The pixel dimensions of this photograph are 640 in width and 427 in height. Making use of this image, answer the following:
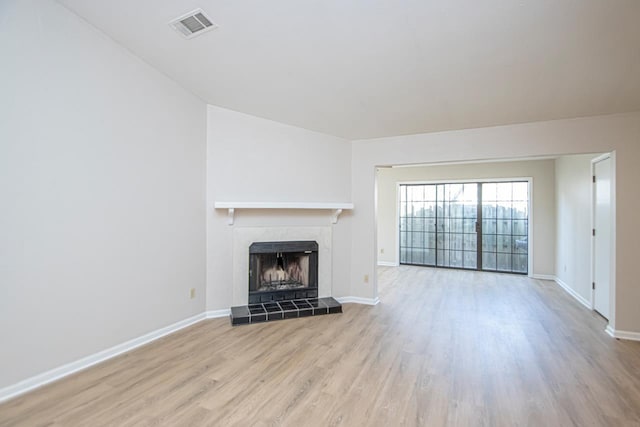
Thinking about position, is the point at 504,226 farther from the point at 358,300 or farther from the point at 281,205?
the point at 281,205

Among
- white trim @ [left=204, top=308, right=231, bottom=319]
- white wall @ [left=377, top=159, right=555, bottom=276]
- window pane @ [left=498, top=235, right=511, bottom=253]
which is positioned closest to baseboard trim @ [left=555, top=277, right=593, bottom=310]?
white wall @ [left=377, top=159, right=555, bottom=276]

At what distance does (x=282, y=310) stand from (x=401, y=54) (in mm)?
3028

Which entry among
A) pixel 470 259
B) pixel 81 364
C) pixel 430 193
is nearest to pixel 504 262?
pixel 470 259

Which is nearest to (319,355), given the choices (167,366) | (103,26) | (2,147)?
(167,366)

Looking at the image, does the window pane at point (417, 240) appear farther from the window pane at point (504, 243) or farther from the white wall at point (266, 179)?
the white wall at point (266, 179)

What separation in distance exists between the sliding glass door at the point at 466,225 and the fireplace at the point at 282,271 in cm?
401

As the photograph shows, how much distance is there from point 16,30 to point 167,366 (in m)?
2.65

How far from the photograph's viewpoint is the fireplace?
390 cm

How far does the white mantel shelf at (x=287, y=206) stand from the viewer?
3584 millimetres

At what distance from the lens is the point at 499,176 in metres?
6.55

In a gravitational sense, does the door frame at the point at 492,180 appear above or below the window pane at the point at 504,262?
above

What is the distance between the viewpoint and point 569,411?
200 cm

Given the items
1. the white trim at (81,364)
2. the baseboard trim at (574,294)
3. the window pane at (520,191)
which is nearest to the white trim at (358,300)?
the white trim at (81,364)

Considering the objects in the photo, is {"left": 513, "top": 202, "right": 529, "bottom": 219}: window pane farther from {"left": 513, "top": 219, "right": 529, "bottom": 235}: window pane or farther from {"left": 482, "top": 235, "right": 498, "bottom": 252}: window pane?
{"left": 482, "top": 235, "right": 498, "bottom": 252}: window pane
